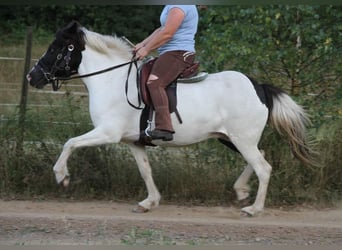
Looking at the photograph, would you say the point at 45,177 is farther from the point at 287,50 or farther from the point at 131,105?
the point at 287,50

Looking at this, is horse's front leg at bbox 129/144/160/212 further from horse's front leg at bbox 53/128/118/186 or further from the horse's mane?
the horse's mane

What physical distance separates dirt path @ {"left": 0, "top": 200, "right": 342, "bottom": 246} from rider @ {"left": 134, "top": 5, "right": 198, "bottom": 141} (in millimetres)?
994

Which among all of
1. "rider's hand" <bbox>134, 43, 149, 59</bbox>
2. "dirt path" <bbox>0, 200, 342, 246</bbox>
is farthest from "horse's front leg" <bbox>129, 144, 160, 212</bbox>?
"rider's hand" <bbox>134, 43, 149, 59</bbox>

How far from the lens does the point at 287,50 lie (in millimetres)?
8570

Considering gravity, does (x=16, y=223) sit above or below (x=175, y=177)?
below

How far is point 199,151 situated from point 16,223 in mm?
2641

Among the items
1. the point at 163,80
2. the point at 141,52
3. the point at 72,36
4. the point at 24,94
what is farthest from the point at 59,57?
the point at 24,94

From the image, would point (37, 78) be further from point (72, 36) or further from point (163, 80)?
point (163, 80)

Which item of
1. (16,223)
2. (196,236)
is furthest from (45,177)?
(196,236)

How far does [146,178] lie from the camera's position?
7.74m

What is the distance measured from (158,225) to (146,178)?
0.87 metres

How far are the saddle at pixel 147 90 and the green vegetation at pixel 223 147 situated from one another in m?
1.07

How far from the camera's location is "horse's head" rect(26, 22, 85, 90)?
7492 millimetres

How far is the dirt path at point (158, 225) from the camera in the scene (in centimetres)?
641
